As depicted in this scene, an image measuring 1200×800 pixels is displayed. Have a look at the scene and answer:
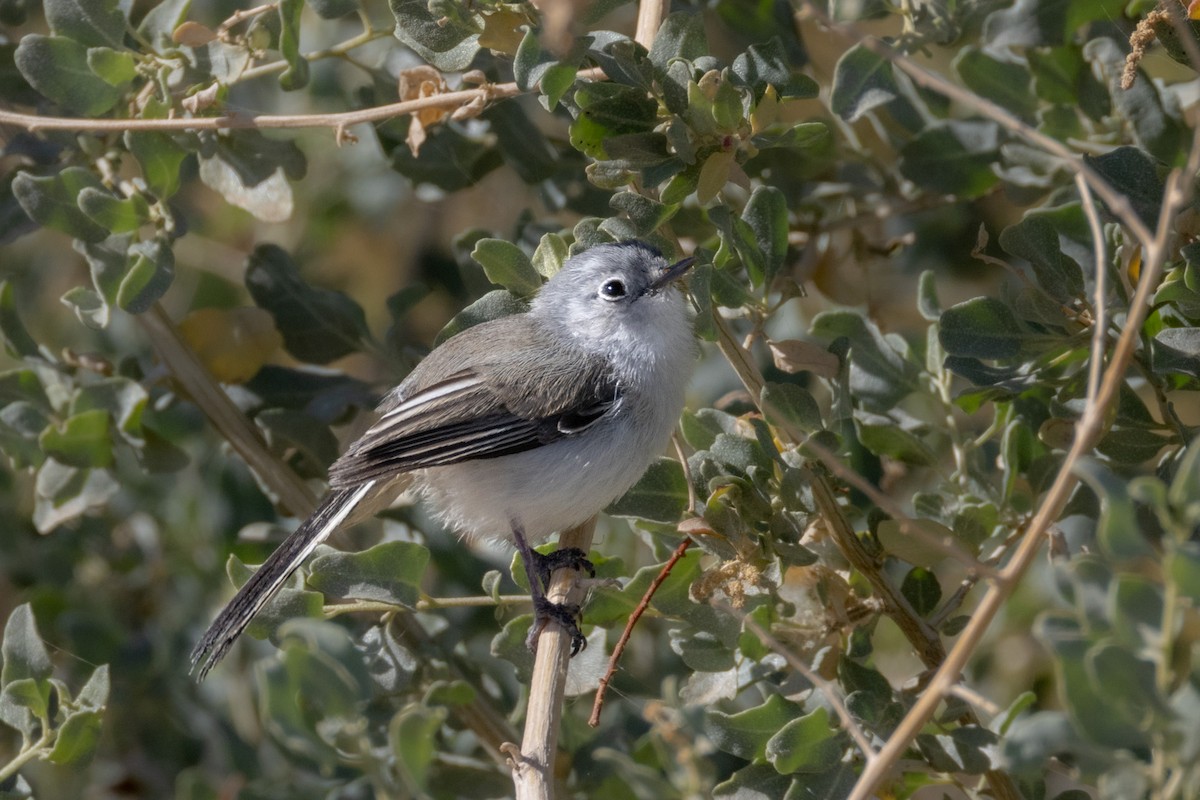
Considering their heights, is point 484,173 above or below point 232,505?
above

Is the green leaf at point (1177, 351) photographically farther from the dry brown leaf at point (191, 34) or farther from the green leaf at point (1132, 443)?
the dry brown leaf at point (191, 34)

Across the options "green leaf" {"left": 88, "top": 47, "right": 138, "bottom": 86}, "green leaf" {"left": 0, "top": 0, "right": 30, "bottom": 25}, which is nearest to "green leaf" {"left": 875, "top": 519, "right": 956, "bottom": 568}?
"green leaf" {"left": 88, "top": 47, "right": 138, "bottom": 86}

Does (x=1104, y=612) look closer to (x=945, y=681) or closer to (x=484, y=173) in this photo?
(x=945, y=681)

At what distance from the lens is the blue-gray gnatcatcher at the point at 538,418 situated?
2.40 metres

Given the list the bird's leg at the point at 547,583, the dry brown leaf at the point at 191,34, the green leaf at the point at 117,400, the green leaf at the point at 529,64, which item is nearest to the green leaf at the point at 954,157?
the green leaf at the point at 529,64

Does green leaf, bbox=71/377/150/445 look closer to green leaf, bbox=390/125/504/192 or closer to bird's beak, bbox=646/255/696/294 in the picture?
green leaf, bbox=390/125/504/192

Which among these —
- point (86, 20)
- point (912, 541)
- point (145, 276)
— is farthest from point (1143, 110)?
point (86, 20)

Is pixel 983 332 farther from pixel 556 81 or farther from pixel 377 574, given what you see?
pixel 377 574

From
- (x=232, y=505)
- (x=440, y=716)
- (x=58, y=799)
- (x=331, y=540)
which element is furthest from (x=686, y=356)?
(x=58, y=799)

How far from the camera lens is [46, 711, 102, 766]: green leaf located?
75.6 inches

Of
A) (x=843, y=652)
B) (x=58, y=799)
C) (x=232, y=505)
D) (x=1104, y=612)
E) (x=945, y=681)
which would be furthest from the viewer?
(x=232, y=505)

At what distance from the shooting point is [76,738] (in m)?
1.95

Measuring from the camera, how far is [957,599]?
211 centimetres

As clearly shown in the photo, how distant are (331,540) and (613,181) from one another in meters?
1.08
